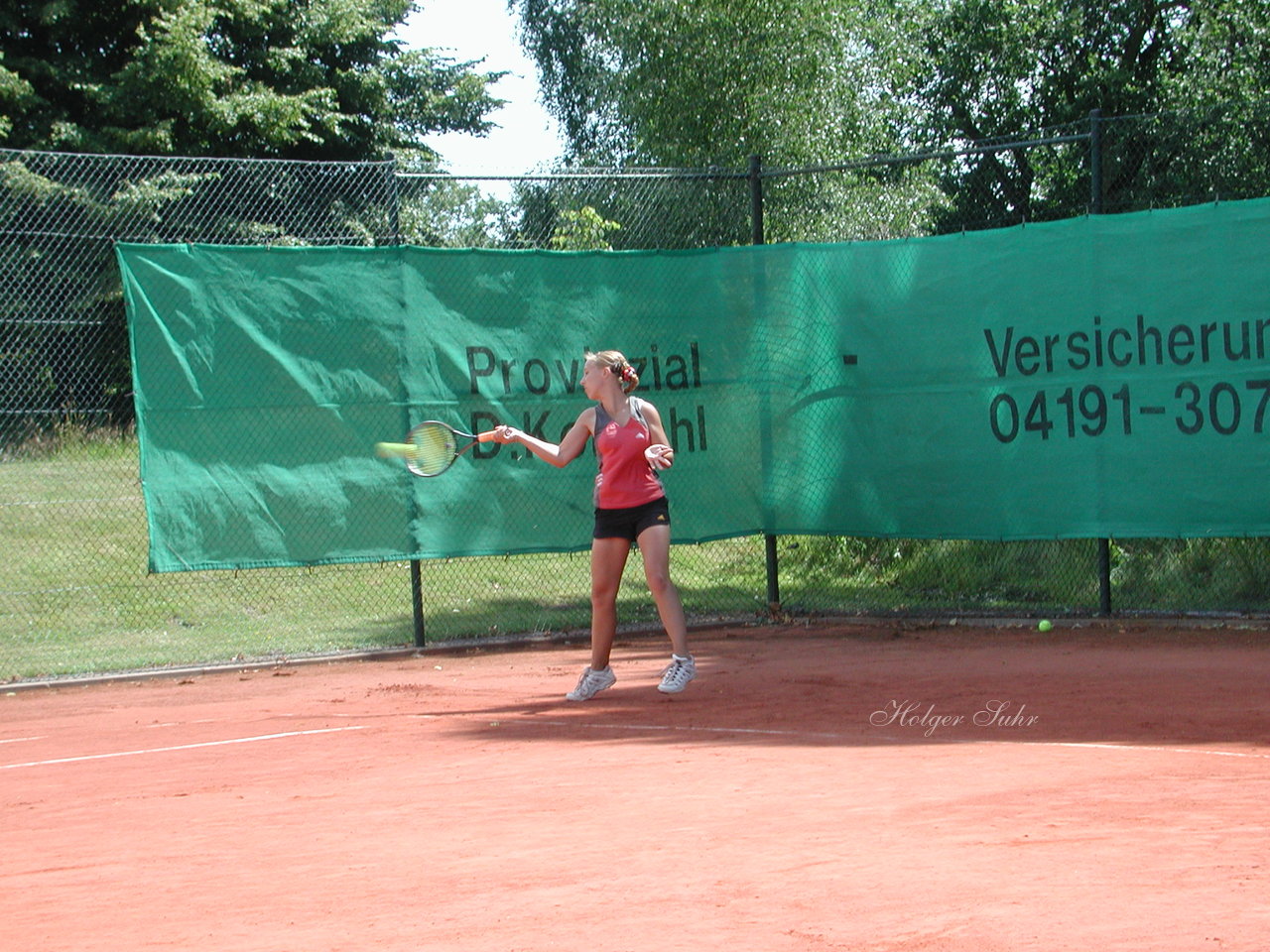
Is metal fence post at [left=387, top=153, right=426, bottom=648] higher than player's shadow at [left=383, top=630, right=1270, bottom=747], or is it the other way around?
metal fence post at [left=387, top=153, right=426, bottom=648]

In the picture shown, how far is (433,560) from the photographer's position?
1182 cm

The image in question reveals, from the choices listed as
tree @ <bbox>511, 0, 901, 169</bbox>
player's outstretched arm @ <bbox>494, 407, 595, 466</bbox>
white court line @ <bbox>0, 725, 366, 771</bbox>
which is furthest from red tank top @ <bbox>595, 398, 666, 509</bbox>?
tree @ <bbox>511, 0, 901, 169</bbox>

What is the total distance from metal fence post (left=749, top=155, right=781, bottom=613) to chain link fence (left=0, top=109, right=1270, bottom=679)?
0.02 meters

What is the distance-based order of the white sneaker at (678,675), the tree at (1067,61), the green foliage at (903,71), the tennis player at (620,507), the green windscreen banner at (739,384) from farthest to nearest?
the green foliage at (903,71) → the tree at (1067,61) → the green windscreen banner at (739,384) → the white sneaker at (678,675) → the tennis player at (620,507)

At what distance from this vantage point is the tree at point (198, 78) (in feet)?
69.3

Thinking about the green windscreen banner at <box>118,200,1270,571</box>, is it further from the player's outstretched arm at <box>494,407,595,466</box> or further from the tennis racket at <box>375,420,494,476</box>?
the player's outstretched arm at <box>494,407,595,466</box>

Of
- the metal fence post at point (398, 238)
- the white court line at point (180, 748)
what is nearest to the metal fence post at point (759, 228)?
the metal fence post at point (398, 238)

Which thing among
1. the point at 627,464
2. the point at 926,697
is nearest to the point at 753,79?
the point at 627,464

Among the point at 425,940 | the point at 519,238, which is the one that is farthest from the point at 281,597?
the point at 425,940

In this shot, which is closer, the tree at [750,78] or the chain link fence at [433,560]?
the chain link fence at [433,560]

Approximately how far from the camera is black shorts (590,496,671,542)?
7.50 m

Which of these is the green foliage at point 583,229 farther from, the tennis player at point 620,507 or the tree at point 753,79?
the tree at point 753,79

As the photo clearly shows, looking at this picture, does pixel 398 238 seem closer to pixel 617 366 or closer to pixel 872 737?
pixel 617 366

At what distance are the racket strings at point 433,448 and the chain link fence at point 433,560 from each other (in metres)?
1.55
